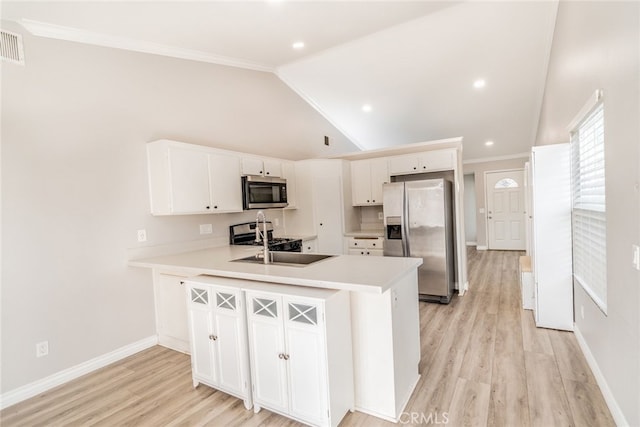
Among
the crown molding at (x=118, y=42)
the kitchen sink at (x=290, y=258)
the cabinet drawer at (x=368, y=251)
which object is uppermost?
the crown molding at (x=118, y=42)

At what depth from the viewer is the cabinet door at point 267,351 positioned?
6.27ft

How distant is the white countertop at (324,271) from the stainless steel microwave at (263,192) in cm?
112

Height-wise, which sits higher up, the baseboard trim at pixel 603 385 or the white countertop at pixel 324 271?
the white countertop at pixel 324 271

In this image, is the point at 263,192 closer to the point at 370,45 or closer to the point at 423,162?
the point at 370,45

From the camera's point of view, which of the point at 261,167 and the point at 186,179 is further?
the point at 261,167

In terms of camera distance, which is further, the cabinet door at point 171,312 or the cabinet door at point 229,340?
the cabinet door at point 171,312

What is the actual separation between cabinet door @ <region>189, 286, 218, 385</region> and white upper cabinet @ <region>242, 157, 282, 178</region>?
1974 mm

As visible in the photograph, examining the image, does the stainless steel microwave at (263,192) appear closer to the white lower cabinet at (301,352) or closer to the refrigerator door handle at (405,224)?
the refrigerator door handle at (405,224)

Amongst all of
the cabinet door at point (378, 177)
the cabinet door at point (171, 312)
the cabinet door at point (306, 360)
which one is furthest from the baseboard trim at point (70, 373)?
the cabinet door at point (378, 177)

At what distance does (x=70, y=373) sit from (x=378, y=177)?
173 inches

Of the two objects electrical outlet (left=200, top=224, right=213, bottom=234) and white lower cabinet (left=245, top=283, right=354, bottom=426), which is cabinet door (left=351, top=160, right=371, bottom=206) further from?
white lower cabinet (left=245, top=283, right=354, bottom=426)

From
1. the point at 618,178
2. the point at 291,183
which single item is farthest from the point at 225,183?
the point at 618,178

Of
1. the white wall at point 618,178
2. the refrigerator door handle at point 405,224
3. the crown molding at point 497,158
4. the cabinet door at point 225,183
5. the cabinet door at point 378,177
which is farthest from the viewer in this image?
the crown molding at point 497,158

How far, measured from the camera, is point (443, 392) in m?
2.15
